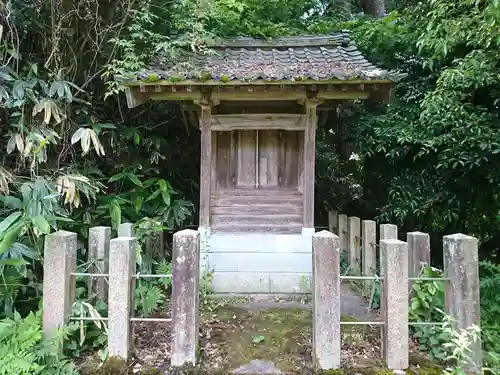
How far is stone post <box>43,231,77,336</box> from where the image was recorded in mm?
2771

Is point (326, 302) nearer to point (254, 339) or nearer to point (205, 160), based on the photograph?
point (254, 339)

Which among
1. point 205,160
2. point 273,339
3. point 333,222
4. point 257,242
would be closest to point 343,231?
point 333,222

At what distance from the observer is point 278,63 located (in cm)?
499

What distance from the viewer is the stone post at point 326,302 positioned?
2715mm

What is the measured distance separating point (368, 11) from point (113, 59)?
30.6 ft

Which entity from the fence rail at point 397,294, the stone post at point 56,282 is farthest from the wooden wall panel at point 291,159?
the stone post at point 56,282

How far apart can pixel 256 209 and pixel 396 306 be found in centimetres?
266

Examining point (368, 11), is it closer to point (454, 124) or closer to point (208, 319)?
point (454, 124)

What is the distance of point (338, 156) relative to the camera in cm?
937

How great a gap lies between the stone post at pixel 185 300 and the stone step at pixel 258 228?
2.28m

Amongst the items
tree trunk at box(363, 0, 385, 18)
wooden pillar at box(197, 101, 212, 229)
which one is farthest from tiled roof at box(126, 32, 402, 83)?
tree trunk at box(363, 0, 385, 18)

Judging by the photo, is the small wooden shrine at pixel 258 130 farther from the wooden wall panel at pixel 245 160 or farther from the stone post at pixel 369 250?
the stone post at pixel 369 250

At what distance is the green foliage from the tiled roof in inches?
109

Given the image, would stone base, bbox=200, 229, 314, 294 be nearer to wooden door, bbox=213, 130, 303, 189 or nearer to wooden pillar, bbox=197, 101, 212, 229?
wooden pillar, bbox=197, 101, 212, 229
